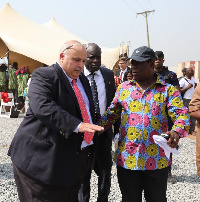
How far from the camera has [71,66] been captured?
7.47ft

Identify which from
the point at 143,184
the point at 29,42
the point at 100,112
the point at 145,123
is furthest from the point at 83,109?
the point at 29,42

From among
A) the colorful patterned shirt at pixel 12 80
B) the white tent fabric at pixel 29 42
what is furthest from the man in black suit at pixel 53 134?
the white tent fabric at pixel 29 42

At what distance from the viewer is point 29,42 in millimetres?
21547

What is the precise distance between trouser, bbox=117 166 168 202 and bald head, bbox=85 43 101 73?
3.94 ft

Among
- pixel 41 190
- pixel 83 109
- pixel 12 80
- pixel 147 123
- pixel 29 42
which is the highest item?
pixel 29 42

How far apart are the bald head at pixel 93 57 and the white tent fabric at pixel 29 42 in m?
15.3

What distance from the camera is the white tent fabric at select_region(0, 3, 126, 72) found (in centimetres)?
1919

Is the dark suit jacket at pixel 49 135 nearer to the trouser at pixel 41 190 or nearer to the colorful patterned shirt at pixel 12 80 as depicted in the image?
the trouser at pixel 41 190

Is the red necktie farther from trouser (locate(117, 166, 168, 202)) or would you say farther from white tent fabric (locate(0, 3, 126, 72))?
white tent fabric (locate(0, 3, 126, 72))

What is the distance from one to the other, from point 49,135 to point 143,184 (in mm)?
1057

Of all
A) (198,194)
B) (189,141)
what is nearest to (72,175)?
(198,194)

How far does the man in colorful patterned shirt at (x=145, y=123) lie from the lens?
2.57 meters

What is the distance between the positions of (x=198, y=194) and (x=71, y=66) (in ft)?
11.0

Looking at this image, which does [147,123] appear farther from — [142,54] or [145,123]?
[142,54]
